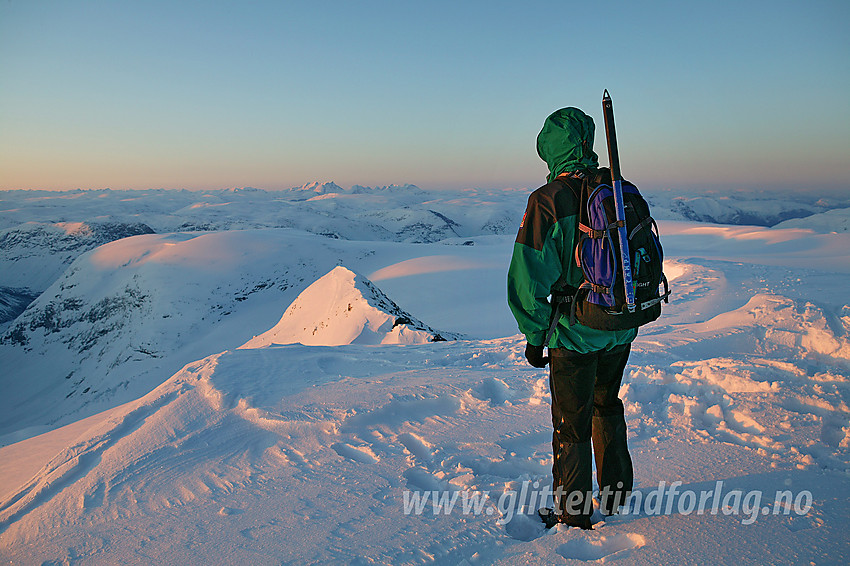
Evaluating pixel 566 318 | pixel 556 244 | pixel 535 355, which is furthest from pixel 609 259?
pixel 535 355

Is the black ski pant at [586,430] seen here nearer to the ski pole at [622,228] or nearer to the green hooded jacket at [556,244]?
the green hooded jacket at [556,244]

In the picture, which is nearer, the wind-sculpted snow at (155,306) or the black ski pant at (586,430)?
the black ski pant at (586,430)

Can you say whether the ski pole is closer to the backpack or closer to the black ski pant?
the backpack

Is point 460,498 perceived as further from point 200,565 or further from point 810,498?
point 810,498

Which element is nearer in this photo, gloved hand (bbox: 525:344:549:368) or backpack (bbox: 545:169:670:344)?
backpack (bbox: 545:169:670:344)

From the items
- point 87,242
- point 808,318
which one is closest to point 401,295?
point 808,318

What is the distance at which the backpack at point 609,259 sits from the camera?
252cm

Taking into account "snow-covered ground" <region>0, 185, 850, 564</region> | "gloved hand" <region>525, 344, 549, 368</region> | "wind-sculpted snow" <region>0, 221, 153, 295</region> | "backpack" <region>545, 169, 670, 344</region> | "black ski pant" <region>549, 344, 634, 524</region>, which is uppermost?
"backpack" <region>545, 169, 670, 344</region>

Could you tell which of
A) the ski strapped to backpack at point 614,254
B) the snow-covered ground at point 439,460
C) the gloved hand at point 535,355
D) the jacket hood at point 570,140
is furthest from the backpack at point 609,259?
the snow-covered ground at point 439,460

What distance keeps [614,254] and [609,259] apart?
4 centimetres

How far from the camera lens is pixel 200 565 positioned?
2.70m

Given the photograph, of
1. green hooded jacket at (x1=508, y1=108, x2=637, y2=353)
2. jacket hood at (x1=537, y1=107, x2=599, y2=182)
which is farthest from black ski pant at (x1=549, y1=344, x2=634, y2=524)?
jacket hood at (x1=537, y1=107, x2=599, y2=182)

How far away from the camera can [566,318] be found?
106 inches

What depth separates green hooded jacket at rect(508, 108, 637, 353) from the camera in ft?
8.55
